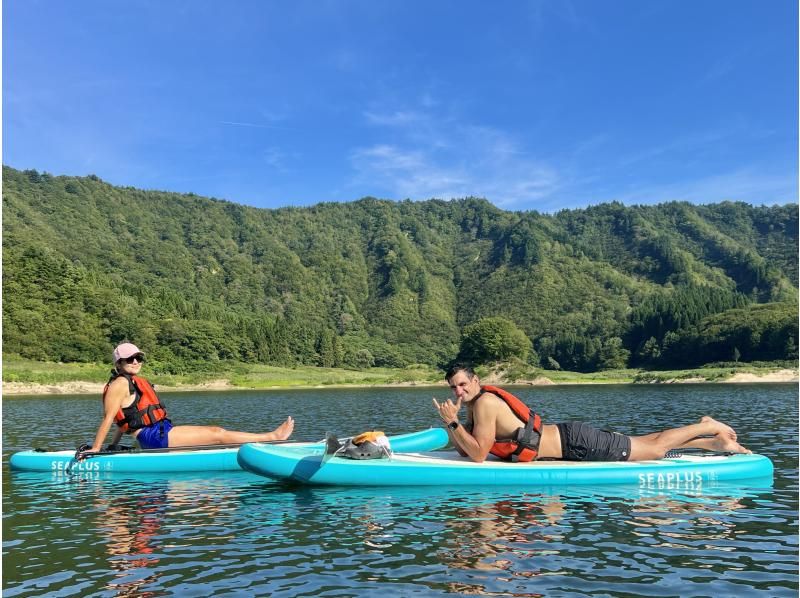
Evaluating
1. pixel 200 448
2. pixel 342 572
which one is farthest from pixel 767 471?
pixel 200 448

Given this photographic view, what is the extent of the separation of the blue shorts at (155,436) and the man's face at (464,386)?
7749mm

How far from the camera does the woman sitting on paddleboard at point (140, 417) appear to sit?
1468cm

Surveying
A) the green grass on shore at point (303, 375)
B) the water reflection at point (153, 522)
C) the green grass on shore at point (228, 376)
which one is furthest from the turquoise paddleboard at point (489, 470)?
the green grass on shore at point (303, 375)

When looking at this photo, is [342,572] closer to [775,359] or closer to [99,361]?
[99,361]

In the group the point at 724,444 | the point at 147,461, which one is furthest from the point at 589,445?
the point at 147,461

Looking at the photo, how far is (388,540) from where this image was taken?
400 inches

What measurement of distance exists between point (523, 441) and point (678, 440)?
10.8ft

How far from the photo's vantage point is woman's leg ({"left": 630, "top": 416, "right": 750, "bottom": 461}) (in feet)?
45.8

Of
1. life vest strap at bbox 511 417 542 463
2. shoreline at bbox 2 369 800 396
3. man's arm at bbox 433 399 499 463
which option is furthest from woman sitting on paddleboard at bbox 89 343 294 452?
shoreline at bbox 2 369 800 396

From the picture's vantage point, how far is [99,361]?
382 feet

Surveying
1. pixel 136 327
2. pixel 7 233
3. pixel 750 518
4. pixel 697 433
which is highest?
pixel 7 233

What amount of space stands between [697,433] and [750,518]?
9.61ft

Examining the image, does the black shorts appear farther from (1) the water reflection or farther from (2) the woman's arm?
(2) the woman's arm

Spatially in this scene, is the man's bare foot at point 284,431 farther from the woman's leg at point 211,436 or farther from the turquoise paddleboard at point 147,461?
the turquoise paddleboard at point 147,461
